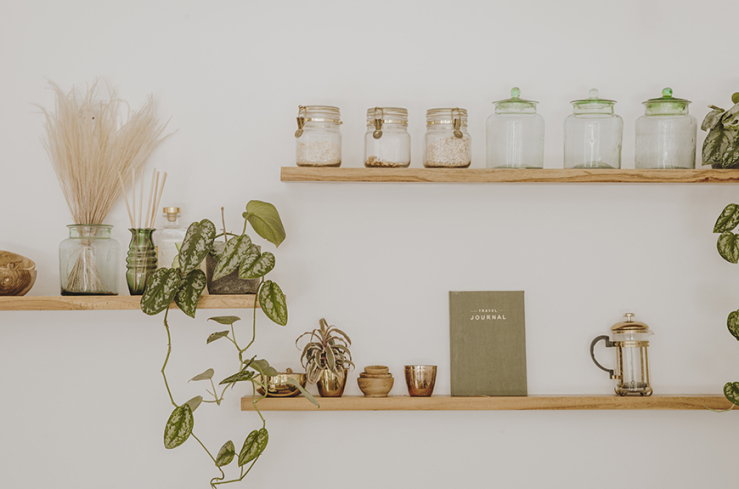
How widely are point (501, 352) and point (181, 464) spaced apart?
978 millimetres

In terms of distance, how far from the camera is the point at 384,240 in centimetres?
185

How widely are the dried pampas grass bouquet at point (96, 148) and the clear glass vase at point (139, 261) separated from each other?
7cm

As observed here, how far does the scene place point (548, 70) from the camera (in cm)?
187

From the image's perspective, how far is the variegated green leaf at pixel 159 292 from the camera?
5.14ft

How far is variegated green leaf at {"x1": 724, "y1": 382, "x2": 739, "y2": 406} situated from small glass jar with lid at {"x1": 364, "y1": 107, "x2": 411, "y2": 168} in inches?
41.1

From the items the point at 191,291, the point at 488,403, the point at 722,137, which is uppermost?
the point at 722,137

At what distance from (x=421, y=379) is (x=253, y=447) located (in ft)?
1.58

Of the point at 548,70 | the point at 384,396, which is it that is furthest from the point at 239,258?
the point at 548,70

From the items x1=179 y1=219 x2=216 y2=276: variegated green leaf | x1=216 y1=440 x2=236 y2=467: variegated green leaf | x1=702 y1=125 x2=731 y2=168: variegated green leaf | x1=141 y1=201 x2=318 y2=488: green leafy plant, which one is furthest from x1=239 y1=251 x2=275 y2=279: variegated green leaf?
x1=702 y1=125 x2=731 y2=168: variegated green leaf

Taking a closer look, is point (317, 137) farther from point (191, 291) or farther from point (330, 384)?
point (330, 384)

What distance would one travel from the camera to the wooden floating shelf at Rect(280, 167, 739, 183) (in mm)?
1665

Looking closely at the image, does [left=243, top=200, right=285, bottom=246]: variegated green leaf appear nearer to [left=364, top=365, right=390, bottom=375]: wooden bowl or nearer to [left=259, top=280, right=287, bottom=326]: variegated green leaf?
[left=259, top=280, right=287, bottom=326]: variegated green leaf

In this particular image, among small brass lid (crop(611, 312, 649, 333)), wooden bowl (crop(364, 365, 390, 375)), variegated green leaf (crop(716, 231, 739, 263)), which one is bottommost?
wooden bowl (crop(364, 365, 390, 375))

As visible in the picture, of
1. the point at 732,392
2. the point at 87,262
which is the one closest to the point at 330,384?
the point at 87,262
